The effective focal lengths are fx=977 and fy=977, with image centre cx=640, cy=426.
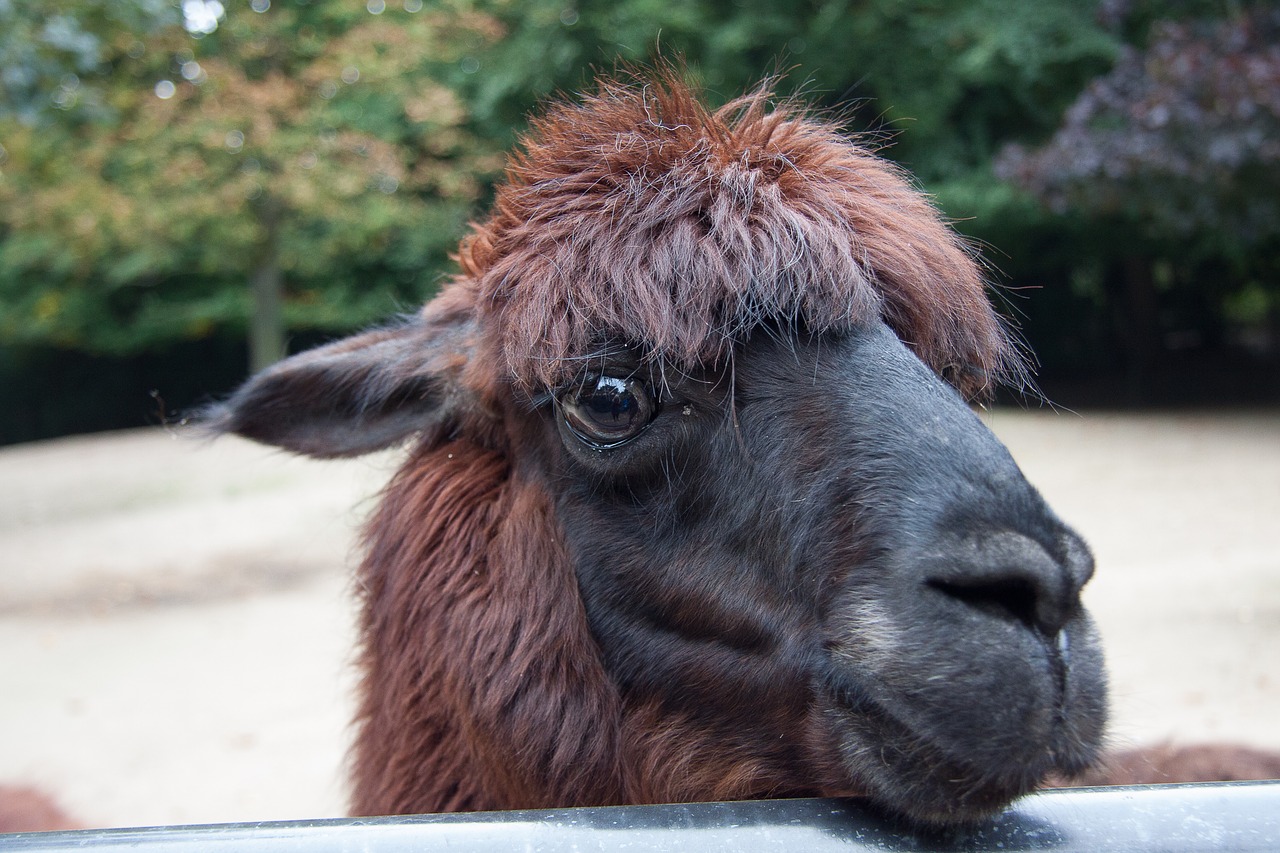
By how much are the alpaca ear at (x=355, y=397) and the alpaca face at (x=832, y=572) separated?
0.51m

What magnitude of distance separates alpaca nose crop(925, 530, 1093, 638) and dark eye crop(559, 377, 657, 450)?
2.24 feet

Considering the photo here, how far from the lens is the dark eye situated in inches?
79.9

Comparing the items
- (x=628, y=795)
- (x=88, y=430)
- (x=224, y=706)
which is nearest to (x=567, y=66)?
(x=224, y=706)

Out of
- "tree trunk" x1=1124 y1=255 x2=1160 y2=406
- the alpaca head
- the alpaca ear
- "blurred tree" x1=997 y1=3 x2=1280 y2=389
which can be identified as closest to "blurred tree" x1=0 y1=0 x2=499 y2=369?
"blurred tree" x1=997 y1=3 x2=1280 y2=389

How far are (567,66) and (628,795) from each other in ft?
52.5

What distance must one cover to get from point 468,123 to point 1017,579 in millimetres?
20907

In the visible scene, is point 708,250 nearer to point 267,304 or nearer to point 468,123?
point 267,304

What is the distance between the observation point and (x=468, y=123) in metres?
20.9

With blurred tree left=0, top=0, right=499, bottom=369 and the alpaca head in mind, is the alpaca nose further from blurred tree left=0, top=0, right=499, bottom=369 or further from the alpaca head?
blurred tree left=0, top=0, right=499, bottom=369

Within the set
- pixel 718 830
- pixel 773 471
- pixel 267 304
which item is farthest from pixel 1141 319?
pixel 718 830

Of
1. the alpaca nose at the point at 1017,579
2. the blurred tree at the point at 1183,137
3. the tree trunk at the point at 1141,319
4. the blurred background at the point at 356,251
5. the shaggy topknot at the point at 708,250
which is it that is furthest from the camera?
the tree trunk at the point at 1141,319

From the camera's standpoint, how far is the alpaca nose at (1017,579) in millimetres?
1575

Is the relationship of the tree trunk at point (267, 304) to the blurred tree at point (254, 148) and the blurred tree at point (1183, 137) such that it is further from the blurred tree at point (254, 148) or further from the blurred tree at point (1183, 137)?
the blurred tree at point (1183, 137)

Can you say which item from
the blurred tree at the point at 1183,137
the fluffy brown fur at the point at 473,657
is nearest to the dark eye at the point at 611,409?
the fluffy brown fur at the point at 473,657
